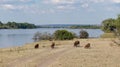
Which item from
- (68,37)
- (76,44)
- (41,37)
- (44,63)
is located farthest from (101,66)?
(41,37)

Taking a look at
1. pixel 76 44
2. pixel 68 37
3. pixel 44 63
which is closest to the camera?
pixel 44 63

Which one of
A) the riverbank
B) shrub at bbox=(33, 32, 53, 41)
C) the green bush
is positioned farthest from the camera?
shrub at bbox=(33, 32, 53, 41)

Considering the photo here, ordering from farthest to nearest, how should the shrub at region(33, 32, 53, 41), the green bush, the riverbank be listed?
the shrub at region(33, 32, 53, 41), the green bush, the riverbank

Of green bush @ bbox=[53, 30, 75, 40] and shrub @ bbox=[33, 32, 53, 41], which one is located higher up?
green bush @ bbox=[53, 30, 75, 40]

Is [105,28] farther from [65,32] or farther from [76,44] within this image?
[76,44]

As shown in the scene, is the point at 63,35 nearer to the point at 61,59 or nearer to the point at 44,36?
the point at 44,36

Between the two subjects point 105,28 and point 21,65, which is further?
point 105,28

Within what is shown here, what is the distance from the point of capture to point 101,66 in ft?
78.2

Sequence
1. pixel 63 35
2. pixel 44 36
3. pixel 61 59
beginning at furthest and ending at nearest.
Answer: pixel 44 36 < pixel 63 35 < pixel 61 59

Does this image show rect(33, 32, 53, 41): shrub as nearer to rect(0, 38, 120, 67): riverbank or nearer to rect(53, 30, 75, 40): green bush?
rect(53, 30, 75, 40): green bush

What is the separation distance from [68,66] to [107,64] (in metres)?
2.98

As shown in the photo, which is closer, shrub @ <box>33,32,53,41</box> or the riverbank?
the riverbank

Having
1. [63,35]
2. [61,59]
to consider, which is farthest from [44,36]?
[61,59]

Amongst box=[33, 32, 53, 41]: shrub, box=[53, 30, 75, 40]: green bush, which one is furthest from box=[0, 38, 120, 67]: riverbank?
box=[33, 32, 53, 41]: shrub
